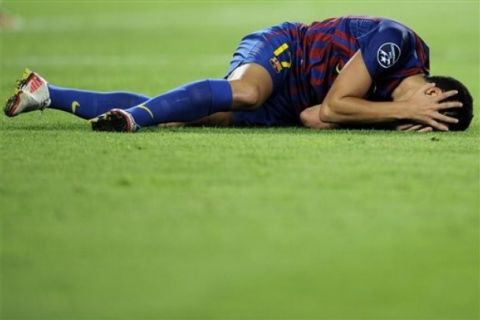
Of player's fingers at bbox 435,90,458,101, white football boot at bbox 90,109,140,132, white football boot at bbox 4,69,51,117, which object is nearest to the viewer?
white football boot at bbox 90,109,140,132

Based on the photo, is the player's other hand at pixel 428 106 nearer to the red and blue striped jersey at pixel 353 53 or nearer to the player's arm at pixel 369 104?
the player's arm at pixel 369 104

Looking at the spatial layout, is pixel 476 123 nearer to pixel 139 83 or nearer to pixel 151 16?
pixel 139 83

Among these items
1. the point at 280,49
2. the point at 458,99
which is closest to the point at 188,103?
the point at 280,49

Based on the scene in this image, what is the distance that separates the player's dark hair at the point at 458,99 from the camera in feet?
22.6

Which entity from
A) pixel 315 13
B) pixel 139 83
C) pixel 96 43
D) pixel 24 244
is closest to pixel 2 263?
pixel 24 244

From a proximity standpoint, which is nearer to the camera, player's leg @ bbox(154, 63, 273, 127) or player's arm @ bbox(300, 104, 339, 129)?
player's leg @ bbox(154, 63, 273, 127)

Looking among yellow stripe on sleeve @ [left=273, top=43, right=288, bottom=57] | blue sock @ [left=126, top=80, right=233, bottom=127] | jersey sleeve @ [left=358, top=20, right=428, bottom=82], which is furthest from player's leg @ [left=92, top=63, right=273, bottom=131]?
jersey sleeve @ [left=358, top=20, right=428, bottom=82]

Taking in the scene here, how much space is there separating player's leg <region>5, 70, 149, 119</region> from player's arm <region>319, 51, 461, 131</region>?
1.20m

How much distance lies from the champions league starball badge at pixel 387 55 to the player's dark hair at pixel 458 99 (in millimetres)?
254

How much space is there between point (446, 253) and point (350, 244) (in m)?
0.31

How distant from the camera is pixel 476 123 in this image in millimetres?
7590

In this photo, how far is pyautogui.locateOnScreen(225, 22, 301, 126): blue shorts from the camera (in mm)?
7234

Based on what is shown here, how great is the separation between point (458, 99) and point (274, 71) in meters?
1.04

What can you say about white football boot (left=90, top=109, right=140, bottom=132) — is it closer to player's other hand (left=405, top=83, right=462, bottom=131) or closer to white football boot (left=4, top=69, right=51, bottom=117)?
white football boot (left=4, top=69, right=51, bottom=117)
